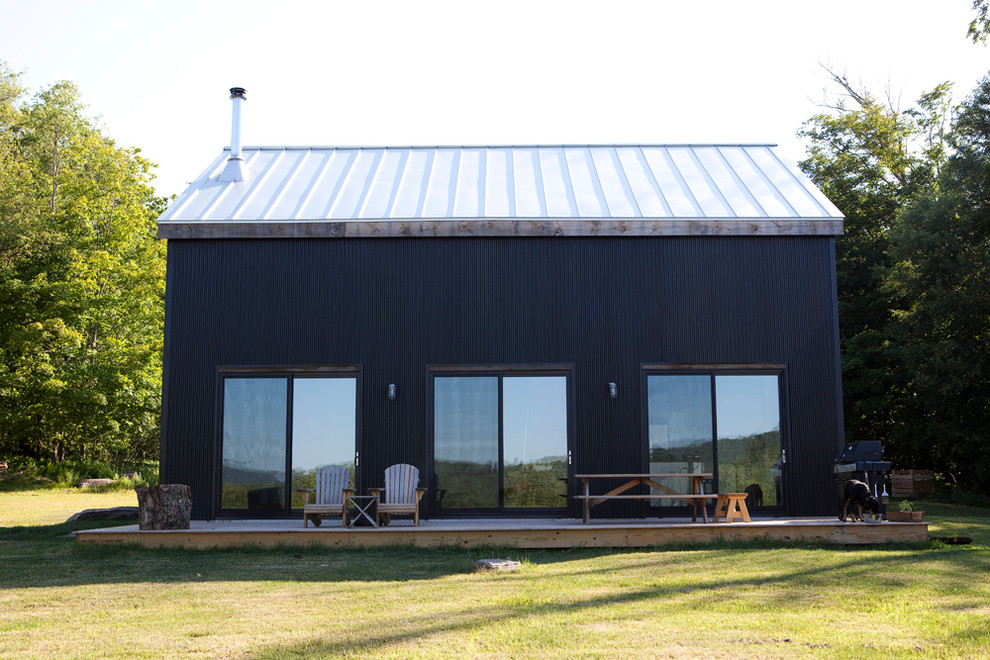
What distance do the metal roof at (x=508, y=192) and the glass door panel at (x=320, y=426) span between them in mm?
1880

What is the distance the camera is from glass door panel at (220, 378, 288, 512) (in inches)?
399

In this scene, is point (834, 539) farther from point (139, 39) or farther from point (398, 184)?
point (139, 39)

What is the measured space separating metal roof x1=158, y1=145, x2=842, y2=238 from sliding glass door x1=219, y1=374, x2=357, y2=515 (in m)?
1.90

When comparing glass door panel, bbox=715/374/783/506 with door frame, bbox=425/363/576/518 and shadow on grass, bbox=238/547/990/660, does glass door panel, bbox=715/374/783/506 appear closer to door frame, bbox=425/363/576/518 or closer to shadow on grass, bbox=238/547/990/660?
door frame, bbox=425/363/576/518

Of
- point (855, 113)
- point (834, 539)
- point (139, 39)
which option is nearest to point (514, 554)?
point (834, 539)

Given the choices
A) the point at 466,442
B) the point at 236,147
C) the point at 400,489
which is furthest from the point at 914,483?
the point at 236,147

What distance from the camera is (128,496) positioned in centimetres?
1766

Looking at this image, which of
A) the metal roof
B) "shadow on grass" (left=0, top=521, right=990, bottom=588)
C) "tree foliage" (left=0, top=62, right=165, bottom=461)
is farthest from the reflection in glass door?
"tree foliage" (left=0, top=62, right=165, bottom=461)

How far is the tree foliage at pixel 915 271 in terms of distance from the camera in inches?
638

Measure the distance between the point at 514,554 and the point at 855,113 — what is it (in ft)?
64.3

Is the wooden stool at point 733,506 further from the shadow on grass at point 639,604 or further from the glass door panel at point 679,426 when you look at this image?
the shadow on grass at point 639,604

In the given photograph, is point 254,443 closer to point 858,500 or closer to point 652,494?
point 652,494

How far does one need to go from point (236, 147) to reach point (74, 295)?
12271 millimetres

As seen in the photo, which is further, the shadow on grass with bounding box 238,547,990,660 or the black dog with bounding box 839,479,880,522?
the black dog with bounding box 839,479,880,522
